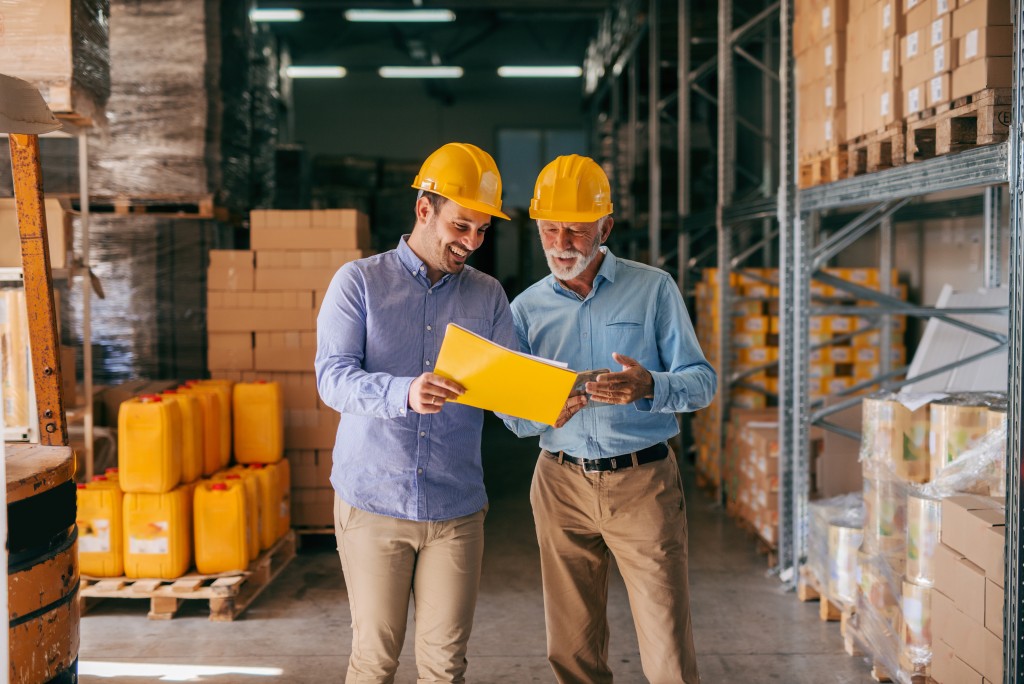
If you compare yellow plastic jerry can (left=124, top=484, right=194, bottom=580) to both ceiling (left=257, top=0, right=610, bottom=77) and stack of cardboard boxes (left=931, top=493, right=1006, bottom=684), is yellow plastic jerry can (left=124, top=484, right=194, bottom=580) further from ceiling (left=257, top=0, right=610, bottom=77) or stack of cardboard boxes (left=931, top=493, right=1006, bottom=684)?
ceiling (left=257, top=0, right=610, bottom=77)

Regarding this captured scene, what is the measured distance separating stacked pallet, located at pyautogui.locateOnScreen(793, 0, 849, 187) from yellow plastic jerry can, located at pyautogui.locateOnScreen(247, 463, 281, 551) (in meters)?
3.80

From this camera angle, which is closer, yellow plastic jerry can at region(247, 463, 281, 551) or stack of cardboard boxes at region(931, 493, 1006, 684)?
stack of cardboard boxes at region(931, 493, 1006, 684)

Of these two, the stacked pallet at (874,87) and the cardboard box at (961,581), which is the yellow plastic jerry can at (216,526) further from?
the stacked pallet at (874,87)

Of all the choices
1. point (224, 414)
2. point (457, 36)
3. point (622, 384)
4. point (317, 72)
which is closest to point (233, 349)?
point (224, 414)

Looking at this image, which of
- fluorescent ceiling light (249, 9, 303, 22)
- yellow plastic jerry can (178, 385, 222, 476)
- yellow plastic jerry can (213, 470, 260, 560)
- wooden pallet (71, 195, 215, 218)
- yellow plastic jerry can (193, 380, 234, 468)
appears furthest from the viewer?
fluorescent ceiling light (249, 9, 303, 22)

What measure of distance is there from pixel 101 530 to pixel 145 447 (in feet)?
1.98

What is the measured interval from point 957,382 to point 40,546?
16.0 ft

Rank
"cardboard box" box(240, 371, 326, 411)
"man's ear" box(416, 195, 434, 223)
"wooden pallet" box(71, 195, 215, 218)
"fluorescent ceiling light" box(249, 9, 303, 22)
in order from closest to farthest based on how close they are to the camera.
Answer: "man's ear" box(416, 195, 434, 223) → "cardboard box" box(240, 371, 326, 411) → "wooden pallet" box(71, 195, 215, 218) → "fluorescent ceiling light" box(249, 9, 303, 22)

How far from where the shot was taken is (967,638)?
11.5 feet

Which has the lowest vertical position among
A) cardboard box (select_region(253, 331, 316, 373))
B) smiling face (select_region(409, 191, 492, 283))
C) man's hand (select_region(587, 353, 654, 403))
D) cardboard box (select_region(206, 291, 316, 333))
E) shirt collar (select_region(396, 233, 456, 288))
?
cardboard box (select_region(253, 331, 316, 373))

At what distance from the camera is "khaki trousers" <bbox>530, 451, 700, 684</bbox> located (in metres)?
3.28

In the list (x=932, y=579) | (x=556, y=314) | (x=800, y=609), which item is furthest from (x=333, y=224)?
(x=932, y=579)

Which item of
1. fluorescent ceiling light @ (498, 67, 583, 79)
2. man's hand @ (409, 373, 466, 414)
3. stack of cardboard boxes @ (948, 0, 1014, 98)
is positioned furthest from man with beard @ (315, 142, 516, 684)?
fluorescent ceiling light @ (498, 67, 583, 79)

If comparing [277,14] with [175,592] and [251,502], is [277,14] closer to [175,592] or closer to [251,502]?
[251,502]
